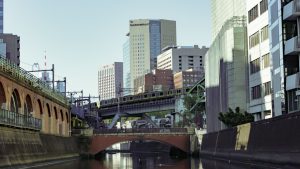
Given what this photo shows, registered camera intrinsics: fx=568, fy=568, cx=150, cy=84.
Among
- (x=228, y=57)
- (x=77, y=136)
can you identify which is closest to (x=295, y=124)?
(x=228, y=57)

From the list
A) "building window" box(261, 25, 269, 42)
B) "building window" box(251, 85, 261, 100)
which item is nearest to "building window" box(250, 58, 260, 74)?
"building window" box(251, 85, 261, 100)

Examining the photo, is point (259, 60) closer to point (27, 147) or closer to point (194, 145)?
point (27, 147)

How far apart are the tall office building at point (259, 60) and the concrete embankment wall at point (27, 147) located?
31.0 metres

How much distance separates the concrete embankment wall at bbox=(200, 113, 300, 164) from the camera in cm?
4462

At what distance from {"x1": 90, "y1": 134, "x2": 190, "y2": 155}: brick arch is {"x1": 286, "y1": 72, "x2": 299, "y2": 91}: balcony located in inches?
2341

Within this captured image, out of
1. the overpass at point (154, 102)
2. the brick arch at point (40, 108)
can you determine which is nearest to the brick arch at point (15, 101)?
the brick arch at point (40, 108)

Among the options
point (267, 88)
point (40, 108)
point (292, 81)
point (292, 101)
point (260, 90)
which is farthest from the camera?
point (40, 108)

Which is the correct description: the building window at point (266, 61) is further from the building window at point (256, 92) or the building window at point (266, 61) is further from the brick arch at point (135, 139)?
the brick arch at point (135, 139)

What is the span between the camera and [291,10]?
6353 cm

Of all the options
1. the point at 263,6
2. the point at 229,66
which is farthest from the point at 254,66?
the point at 263,6

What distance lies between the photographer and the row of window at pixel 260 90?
78.6 meters

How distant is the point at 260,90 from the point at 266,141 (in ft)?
96.2

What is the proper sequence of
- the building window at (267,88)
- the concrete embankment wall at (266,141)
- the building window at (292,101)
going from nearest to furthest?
the concrete embankment wall at (266,141) → the building window at (292,101) → the building window at (267,88)

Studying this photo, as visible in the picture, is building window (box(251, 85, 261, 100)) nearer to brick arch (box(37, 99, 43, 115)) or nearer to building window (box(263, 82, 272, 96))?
building window (box(263, 82, 272, 96))
